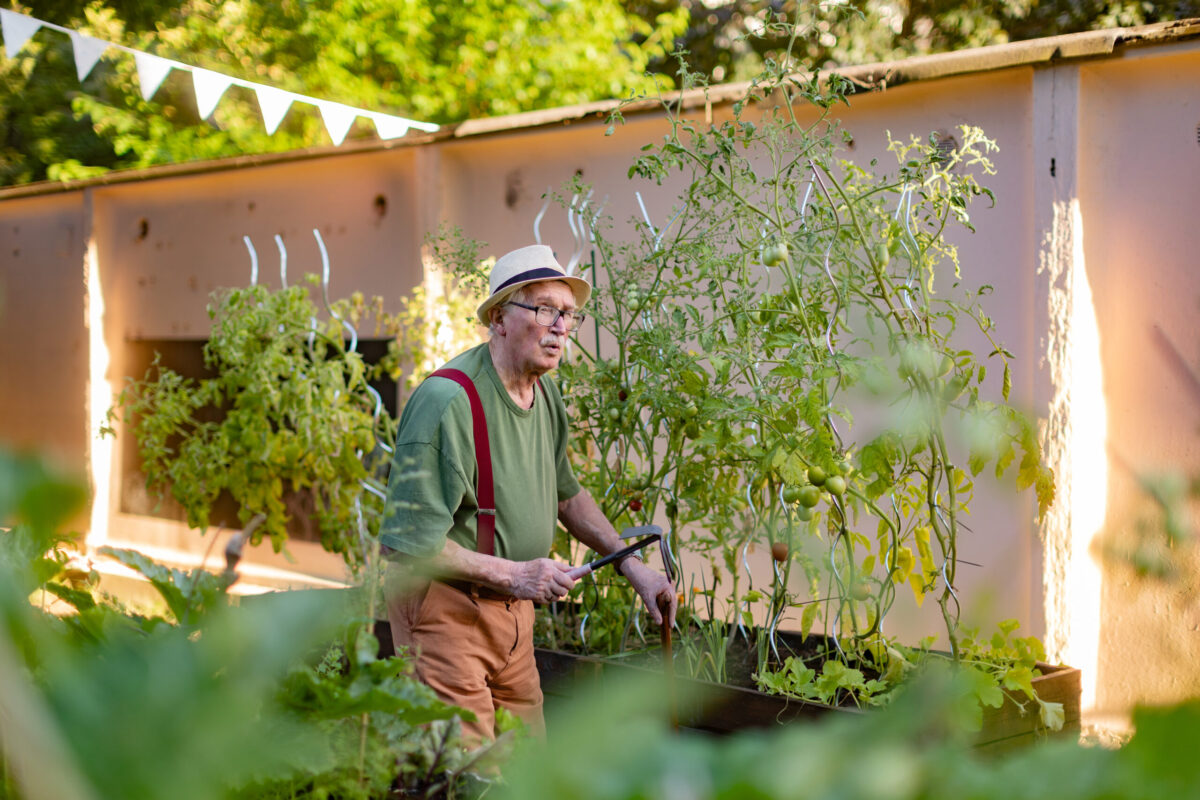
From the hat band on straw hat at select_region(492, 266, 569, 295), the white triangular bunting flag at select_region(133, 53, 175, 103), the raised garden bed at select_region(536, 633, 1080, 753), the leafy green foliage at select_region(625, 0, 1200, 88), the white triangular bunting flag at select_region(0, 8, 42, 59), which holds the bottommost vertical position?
the raised garden bed at select_region(536, 633, 1080, 753)

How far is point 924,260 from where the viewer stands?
122 inches

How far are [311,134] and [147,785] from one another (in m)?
11.7

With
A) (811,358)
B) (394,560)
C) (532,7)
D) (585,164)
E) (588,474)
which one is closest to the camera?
(394,560)

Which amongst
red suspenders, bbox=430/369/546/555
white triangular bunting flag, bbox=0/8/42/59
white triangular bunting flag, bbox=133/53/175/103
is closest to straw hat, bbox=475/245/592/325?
red suspenders, bbox=430/369/546/555

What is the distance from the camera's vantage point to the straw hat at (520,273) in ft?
9.67

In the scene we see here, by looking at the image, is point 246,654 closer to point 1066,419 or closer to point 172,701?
point 172,701

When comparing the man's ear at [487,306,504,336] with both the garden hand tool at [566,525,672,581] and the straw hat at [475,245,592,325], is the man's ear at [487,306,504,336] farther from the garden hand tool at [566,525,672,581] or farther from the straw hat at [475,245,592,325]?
the garden hand tool at [566,525,672,581]

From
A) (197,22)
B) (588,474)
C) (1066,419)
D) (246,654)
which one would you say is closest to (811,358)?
(588,474)

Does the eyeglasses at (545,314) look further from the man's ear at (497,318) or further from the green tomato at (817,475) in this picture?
the green tomato at (817,475)

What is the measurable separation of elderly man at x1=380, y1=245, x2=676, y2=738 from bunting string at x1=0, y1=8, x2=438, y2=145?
11.2ft

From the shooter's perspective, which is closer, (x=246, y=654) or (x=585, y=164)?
(x=246, y=654)

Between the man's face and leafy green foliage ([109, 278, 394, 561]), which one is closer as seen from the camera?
the man's face

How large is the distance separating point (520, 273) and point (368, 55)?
31.3 ft

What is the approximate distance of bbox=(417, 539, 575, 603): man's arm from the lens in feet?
8.53
